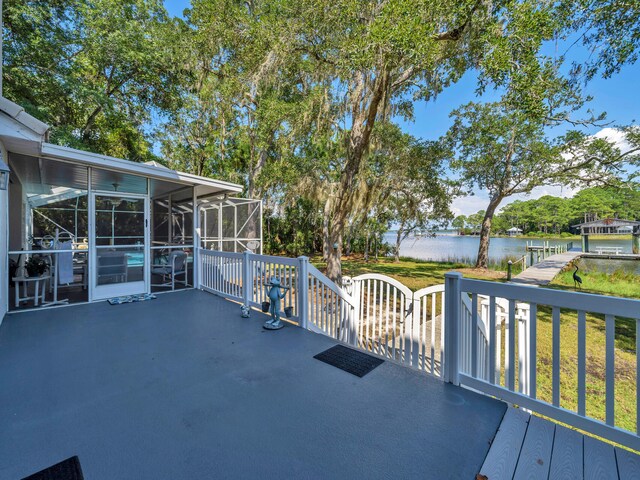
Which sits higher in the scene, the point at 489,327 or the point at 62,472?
the point at 489,327

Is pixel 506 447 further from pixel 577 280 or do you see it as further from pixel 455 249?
pixel 455 249

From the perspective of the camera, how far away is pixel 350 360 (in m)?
2.70

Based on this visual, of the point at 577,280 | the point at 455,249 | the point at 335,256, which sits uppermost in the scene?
the point at 335,256

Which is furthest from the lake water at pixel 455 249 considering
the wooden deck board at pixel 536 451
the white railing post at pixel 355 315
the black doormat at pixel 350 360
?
the wooden deck board at pixel 536 451

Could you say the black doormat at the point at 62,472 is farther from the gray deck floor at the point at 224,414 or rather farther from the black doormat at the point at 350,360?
the black doormat at the point at 350,360

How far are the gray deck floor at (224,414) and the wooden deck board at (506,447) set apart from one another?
40 mm

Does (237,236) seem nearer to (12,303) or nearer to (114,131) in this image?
(12,303)

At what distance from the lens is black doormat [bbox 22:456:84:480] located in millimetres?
1362

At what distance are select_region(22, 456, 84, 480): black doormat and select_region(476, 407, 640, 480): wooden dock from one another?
6.62ft

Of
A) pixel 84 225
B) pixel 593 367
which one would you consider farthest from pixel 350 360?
pixel 84 225

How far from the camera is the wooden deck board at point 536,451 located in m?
1.39

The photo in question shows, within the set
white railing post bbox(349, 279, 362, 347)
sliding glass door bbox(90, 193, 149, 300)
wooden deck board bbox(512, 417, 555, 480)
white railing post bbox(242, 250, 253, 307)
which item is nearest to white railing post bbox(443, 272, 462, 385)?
wooden deck board bbox(512, 417, 555, 480)

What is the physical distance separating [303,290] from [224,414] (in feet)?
6.17

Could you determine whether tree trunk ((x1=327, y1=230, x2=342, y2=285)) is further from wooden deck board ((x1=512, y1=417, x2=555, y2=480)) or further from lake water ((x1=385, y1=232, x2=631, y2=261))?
lake water ((x1=385, y1=232, x2=631, y2=261))
